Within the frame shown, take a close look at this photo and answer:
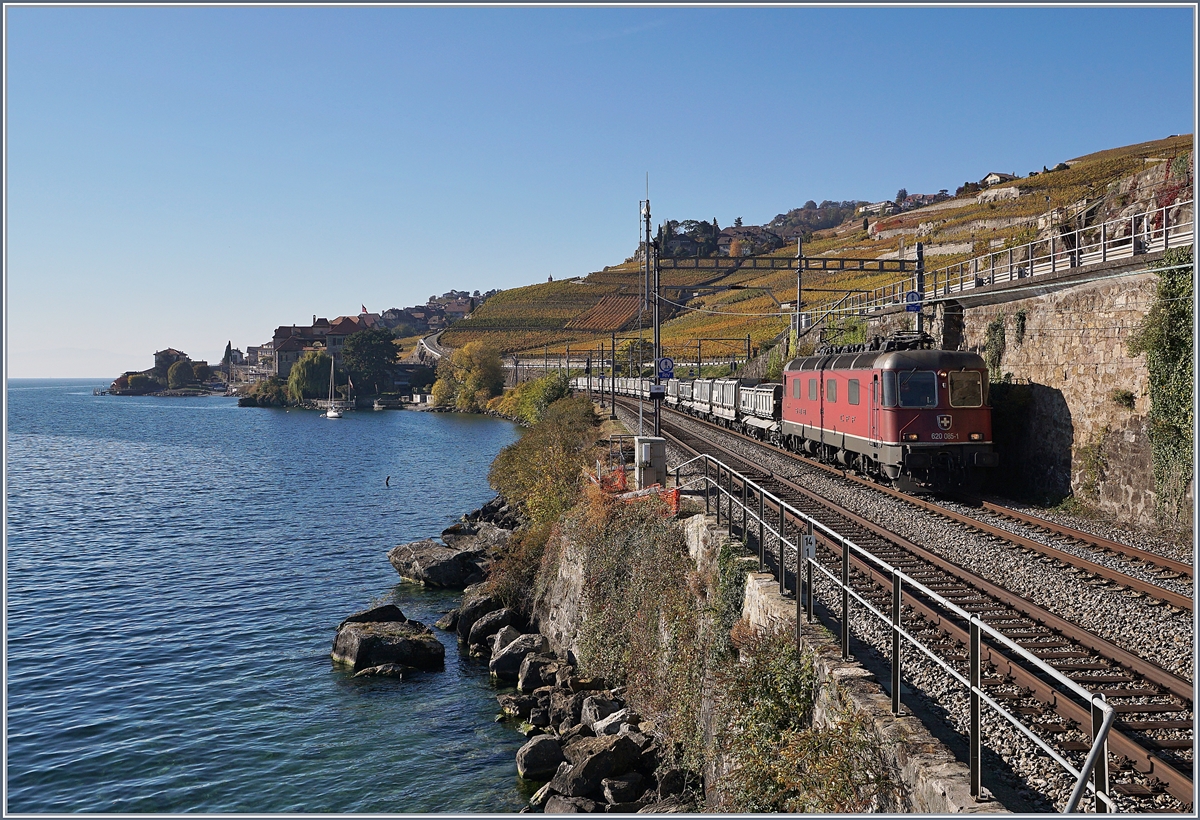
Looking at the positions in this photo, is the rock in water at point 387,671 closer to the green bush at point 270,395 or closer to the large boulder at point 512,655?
A: the large boulder at point 512,655

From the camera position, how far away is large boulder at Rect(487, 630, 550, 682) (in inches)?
797

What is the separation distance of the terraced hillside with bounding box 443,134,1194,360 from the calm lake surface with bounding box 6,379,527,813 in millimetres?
15391

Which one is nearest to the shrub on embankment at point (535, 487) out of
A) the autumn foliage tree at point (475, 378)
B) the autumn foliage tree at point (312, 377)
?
the autumn foliage tree at point (475, 378)

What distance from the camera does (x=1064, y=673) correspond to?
8414mm

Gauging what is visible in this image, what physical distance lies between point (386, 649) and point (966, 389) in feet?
49.3

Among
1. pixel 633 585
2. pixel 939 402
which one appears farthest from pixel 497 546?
pixel 939 402

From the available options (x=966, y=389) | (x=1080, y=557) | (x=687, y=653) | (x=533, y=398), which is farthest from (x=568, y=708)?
(x=533, y=398)

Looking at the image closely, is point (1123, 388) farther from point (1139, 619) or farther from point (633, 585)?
point (633, 585)

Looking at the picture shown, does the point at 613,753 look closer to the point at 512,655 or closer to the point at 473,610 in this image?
the point at 512,655

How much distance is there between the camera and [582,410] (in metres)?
46.2

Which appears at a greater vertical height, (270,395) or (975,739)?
(270,395)

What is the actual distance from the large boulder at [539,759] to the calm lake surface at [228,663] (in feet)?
1.18

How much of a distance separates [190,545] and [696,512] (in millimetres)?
26661

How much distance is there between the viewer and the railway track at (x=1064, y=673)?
22.2 ft
